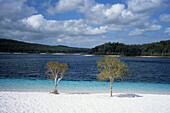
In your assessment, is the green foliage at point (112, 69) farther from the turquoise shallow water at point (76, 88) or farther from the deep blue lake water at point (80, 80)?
the deep blue lake water at point (80, 80)

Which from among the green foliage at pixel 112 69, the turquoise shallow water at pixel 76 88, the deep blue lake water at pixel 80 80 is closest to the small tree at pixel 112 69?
the green foliage at pixel 112 69

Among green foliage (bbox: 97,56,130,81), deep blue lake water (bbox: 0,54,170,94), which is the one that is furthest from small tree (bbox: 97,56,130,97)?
deep blue lake water (bbox: 0,54,170,94)

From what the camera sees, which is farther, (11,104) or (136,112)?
(11,104)

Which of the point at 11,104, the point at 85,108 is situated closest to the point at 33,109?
the point at 11,104

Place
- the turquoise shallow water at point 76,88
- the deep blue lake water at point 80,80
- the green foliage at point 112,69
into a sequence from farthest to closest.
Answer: the deep blue lake water at point 80,80, the turquoise shallow water at point 76,88, the green foliage at point 112,69

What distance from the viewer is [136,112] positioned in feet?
41.1

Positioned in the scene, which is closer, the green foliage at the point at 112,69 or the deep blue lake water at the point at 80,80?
the green foliage at the point at 112,69

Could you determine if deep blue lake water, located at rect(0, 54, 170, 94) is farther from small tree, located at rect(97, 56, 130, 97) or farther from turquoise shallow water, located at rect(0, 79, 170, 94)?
small tree, located at rect(97, 56, 130, 97)

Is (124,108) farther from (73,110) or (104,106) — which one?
(73,110)

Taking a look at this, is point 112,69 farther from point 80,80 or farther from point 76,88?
point 80,80

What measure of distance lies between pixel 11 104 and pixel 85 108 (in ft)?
21.8

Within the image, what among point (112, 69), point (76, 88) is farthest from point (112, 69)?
point (76, 88)

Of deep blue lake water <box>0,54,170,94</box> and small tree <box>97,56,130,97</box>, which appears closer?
small tree <box>97,56,130,97</box>

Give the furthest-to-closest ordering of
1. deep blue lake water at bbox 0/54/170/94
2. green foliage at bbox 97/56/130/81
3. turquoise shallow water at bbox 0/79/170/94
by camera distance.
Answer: deep blue lake water at bbox 0/54/170/94 → turquoise shallow water at bbox 0/79/170/94 → green foliage at bbox 97/56/130/81
